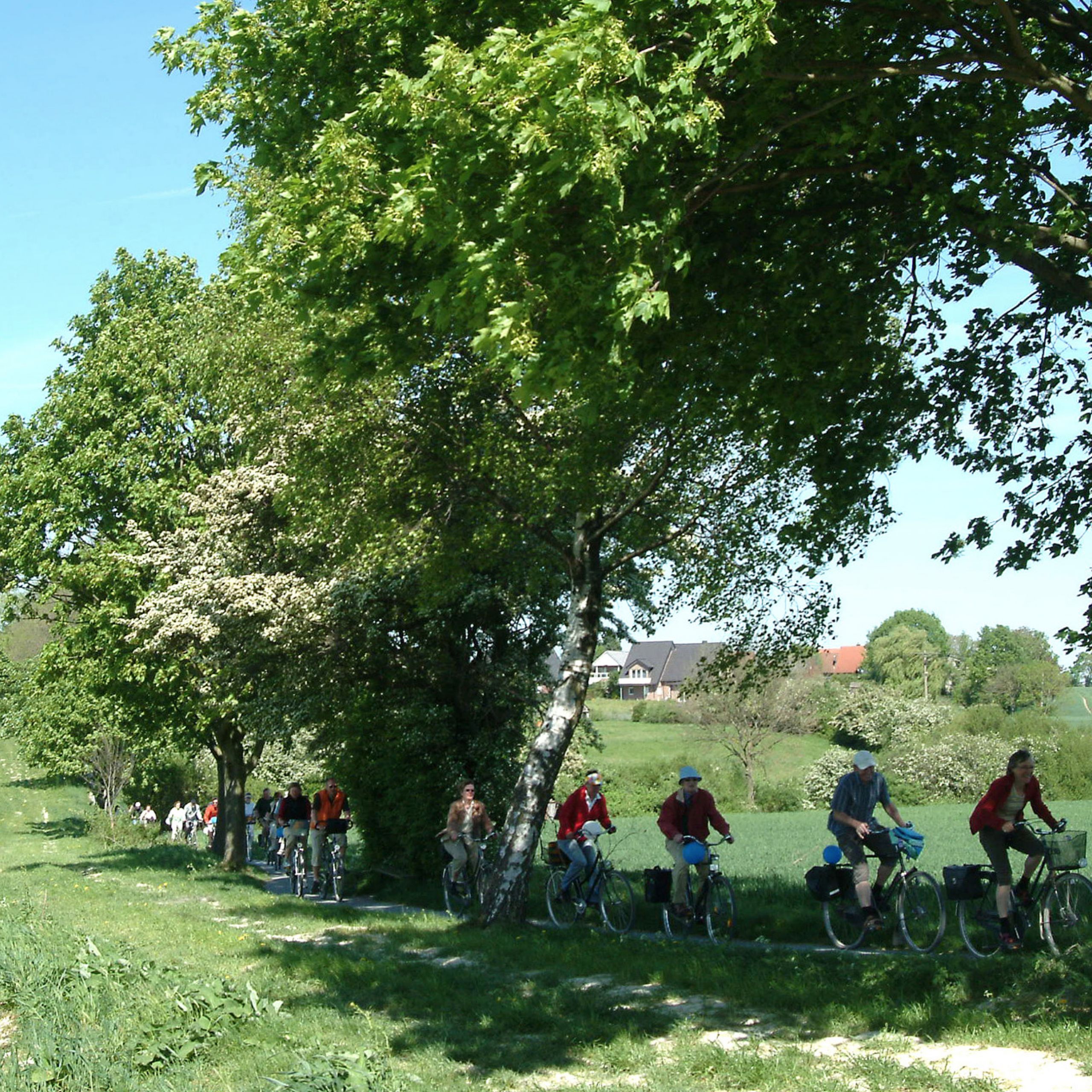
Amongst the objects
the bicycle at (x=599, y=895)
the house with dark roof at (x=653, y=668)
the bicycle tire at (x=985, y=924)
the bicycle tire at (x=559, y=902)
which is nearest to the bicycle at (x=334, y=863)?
the bicycle at (x=599, y=895)

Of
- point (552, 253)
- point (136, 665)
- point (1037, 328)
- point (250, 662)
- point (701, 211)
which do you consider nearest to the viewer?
point (552, 253)

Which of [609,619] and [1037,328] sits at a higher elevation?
[1037,328]

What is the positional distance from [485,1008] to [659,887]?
480cm

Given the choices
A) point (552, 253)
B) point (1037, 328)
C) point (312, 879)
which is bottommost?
point (312, 879)

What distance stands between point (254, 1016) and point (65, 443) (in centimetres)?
2374

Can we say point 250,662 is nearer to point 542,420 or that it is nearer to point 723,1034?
point 542,420

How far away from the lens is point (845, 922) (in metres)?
12.5

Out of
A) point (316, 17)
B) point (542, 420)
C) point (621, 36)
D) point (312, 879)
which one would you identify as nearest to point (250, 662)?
point (312, 879)

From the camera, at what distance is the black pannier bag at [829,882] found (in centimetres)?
1220

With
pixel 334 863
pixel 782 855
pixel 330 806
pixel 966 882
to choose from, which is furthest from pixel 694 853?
pixel 782 855

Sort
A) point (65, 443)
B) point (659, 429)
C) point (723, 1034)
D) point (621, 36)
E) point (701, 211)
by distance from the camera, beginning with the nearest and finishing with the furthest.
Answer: point (621, 36) < point (723, 1034) < point (701, 211) < point (659, 429) < point (65, 443)

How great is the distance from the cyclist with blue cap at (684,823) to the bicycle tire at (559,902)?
6.30 ft

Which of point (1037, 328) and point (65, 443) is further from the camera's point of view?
point (65, 443)

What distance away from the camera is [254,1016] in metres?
8.77
